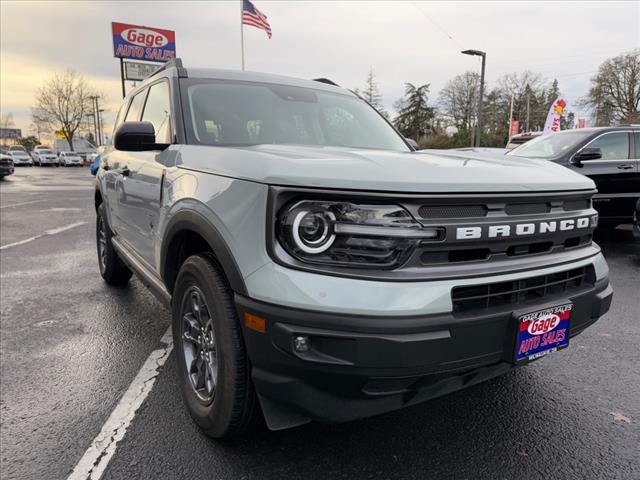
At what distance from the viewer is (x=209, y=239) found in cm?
207

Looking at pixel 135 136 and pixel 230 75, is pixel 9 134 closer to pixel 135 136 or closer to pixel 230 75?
pixel 230 75

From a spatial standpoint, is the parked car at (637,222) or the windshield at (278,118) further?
the parked car at (637,222)

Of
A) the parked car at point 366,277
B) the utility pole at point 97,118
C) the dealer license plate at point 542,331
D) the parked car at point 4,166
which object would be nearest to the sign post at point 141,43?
the parked car at point 4,166

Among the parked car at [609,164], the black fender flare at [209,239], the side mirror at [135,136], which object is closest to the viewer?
the black fender flare at [209,239]

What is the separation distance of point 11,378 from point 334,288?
258cm

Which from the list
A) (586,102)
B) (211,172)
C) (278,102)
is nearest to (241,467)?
(211,172)

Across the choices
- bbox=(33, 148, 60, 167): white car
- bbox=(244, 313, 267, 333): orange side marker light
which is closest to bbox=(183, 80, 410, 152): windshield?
bbox=(244, 313, 267, 333): orange side marker light

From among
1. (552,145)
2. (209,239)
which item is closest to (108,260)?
(209,239)

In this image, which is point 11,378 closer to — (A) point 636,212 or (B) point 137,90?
(B) point 137,90

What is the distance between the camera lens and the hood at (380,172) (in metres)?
1.75

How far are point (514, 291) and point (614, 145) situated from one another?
6670mm

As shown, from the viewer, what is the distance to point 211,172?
221 centimetres

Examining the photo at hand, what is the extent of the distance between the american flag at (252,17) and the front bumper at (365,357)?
20.7 meters

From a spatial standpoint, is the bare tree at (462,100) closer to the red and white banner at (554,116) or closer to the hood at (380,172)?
the red and white banner at (554,116)
